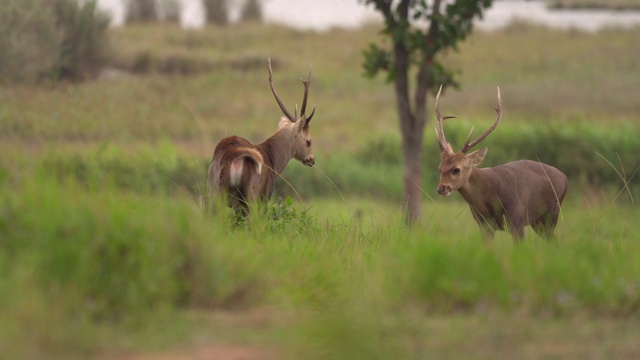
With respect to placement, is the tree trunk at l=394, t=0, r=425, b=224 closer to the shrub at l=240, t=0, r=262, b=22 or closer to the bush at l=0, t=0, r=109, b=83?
the bush at l=0, t=0, r=109, b=83

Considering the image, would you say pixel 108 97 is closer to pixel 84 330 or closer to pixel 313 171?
pixel 313 171

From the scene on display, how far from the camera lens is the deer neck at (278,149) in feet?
32.4

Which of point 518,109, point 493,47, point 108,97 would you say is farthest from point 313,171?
point 493,47

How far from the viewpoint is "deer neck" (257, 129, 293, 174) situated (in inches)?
389

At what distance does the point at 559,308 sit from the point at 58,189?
9.20ft

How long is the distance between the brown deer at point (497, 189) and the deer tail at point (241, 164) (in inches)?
65.5

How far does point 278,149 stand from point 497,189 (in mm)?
1915

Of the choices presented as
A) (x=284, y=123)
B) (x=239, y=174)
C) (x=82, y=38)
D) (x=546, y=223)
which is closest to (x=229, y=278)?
(x=239, y=174)

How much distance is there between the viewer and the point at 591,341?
572cm

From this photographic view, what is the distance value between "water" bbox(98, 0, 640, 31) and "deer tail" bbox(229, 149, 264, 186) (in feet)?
75.7

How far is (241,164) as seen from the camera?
28.6ft

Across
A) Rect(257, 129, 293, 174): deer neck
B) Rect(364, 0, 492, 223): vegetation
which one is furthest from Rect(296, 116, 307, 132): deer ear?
Rect(364, 0, 492, 223): vegetation

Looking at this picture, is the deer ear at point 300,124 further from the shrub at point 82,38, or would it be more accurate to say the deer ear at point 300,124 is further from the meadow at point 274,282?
the shrub at point 82,38

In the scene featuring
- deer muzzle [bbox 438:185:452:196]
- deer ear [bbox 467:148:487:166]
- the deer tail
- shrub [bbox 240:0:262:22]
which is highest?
the deer tail
